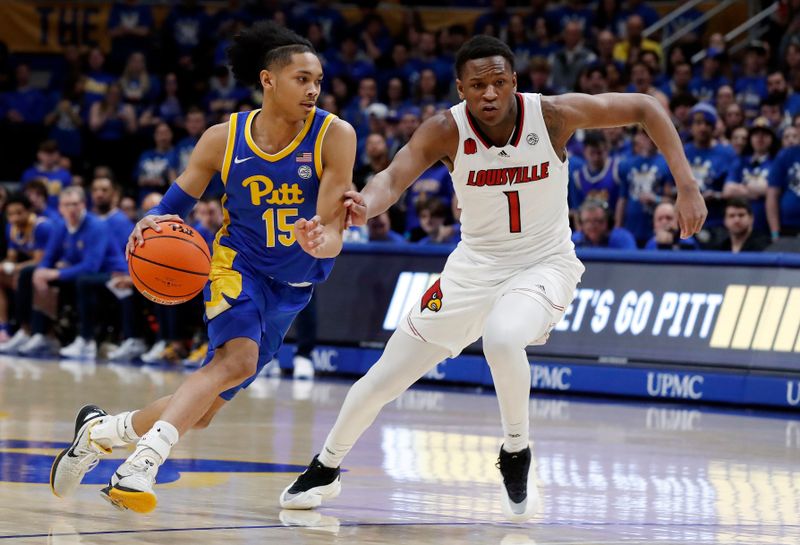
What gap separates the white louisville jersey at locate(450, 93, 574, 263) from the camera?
19.9 feet

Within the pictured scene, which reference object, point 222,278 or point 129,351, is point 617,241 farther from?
point 222,278

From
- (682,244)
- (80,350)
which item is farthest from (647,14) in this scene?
(80,350)

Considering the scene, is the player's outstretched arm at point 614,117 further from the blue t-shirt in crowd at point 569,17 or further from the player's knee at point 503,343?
the blue t-shirt in crowd at point 569,17

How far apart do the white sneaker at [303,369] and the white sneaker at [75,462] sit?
24.4 feet

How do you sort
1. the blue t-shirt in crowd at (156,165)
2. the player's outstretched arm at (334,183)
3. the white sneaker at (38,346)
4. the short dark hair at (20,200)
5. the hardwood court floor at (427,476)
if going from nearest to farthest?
1. the hardwood court floor at (427,476)
2. the player's outstretched arm at (334,183)
3. the white sneaker at (38,346)
4. the short dark hair at (20,200)
5. the blue t-shirt in crowd at (156,165)

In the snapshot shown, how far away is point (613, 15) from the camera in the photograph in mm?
18766

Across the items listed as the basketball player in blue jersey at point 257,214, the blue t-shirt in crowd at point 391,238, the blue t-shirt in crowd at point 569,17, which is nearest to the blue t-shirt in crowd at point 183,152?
the blue t-shirt in crowd at point 391,238

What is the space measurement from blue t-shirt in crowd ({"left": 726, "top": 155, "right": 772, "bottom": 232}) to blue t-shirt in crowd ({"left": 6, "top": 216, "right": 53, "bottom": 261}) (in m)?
8.01

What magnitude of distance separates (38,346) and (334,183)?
36.3ft

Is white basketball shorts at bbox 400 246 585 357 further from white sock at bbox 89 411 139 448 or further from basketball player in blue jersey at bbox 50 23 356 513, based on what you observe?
white sock at bbox 89 411 139 448

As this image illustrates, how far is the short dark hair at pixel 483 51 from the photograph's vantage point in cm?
596

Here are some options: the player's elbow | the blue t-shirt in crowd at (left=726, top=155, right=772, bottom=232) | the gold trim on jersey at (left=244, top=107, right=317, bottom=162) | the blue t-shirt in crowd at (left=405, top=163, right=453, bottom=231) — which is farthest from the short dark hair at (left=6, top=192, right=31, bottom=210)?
the player's elbow

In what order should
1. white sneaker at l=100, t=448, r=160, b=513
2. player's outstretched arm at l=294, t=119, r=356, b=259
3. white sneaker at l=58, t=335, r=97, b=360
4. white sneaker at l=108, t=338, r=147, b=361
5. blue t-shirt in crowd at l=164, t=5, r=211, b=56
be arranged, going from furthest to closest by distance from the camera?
blue t-shirt in crowd at l=164, t=5, r=211, b=56, white sneaker at l=58, t=335, r=97, b=360, white sneaker at l=108, t=338, r=147, b=361, player's outstretched arm at l=294, t=119, r=356, b=259, white sneaker at l=100, t=448, r=160, b=513

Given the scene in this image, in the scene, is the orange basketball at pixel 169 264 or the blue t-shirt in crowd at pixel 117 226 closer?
the orange basketball at pixel 169 264
